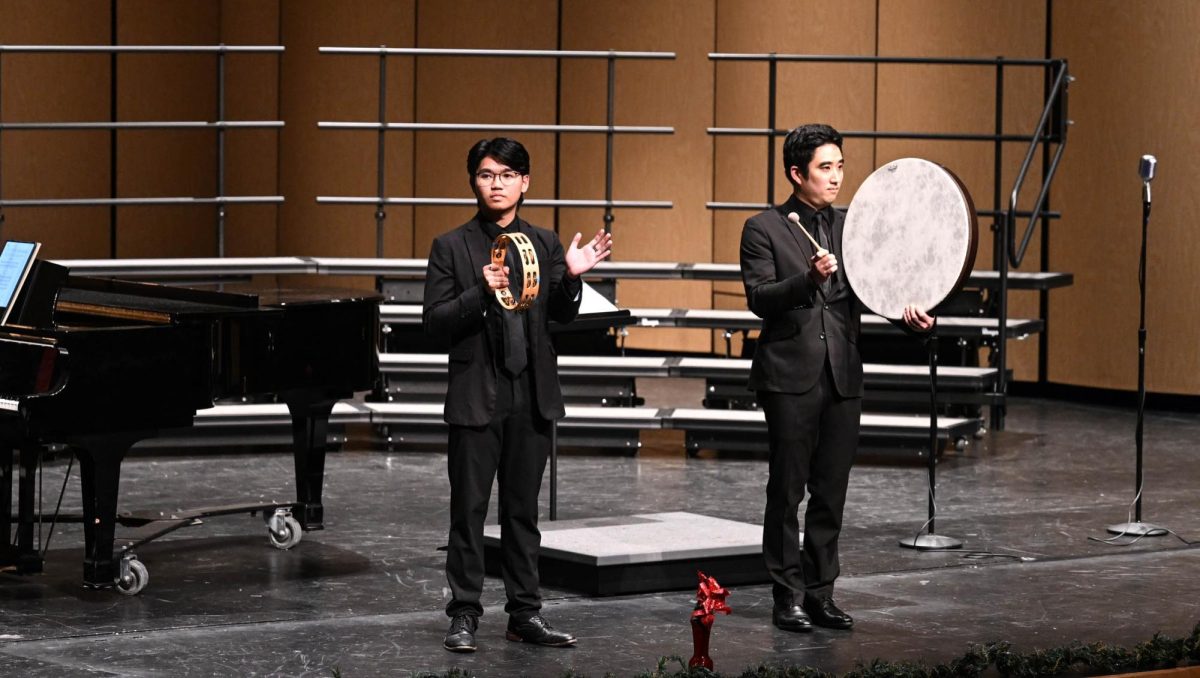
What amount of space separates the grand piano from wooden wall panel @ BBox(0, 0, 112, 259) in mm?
4462

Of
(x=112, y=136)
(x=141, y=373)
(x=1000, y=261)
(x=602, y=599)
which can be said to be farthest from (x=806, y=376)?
(x=112, y=136)

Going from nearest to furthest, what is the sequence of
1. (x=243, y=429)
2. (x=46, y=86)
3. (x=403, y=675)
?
(x=403, y=675) → (x=243, y=429) → (x=46, y=86)

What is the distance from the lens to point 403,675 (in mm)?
4395

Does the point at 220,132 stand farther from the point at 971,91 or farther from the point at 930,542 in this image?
the point at 930,542

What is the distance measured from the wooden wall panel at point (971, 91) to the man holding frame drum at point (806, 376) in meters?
5.07

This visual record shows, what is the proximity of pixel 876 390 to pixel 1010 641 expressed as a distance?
3733mm

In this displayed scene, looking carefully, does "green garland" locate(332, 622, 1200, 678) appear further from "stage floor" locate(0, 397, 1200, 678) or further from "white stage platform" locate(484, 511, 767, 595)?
"white stage platform" locate(484, 511, 767, 595)

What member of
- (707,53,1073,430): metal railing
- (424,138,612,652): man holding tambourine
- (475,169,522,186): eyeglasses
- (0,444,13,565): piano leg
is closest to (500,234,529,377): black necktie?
(424,138,612,652): man holding tambourine

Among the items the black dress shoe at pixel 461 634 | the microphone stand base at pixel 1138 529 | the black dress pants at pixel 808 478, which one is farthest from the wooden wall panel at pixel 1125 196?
the black dress shoe at pixel 461 634

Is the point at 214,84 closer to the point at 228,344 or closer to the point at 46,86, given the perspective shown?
the point at 46,86

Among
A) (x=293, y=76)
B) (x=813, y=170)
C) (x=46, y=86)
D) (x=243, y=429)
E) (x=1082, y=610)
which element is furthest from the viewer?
(x=293, y=76)

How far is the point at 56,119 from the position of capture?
34.4 feet

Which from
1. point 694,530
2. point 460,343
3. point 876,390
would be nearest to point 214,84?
point 876,390

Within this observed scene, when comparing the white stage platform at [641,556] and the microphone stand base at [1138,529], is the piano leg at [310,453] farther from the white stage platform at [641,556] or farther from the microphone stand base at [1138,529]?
the microphone stand base at [1138,529]
